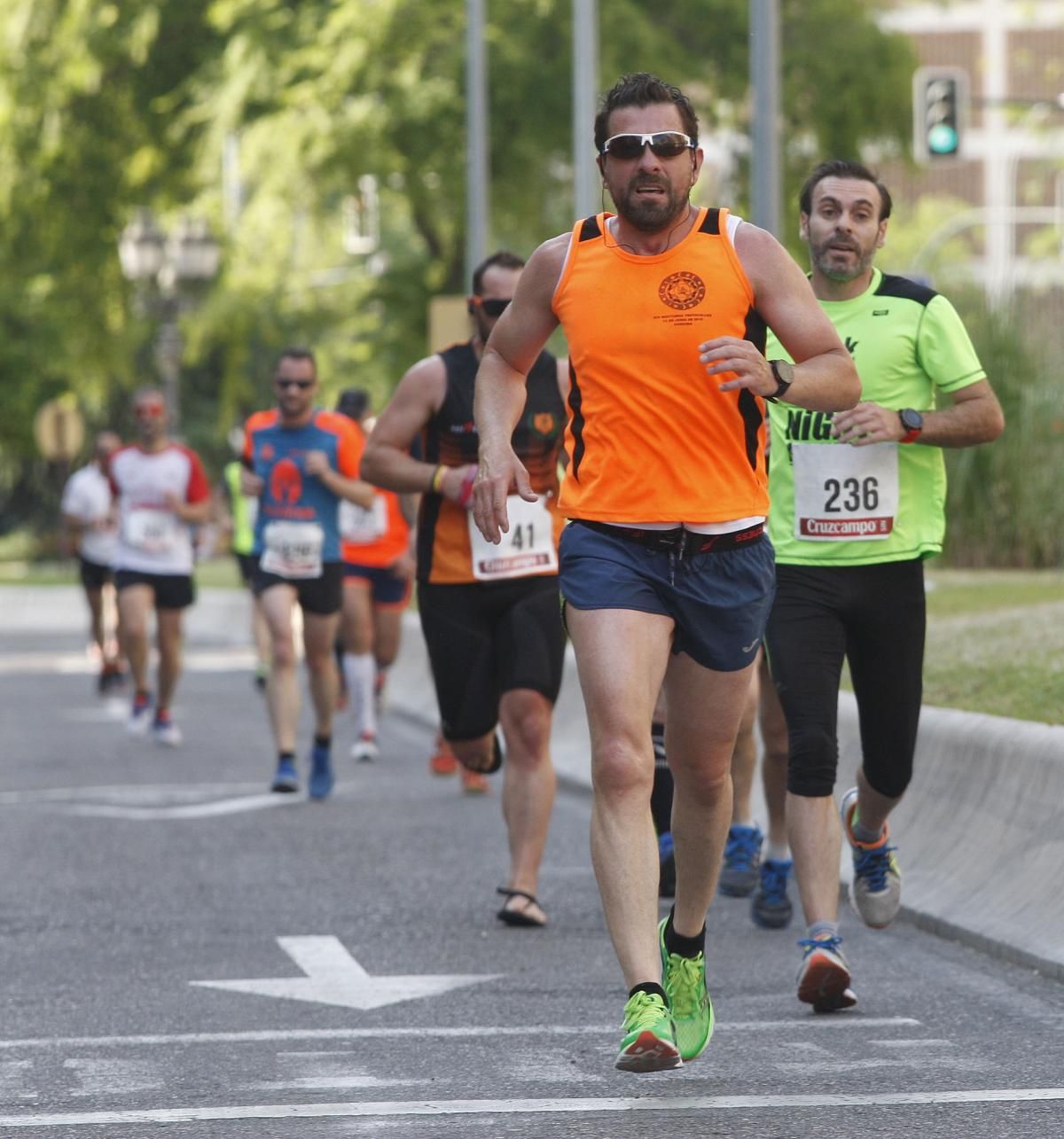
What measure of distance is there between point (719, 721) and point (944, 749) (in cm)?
302

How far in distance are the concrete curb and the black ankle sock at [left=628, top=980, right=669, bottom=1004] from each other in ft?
7.01

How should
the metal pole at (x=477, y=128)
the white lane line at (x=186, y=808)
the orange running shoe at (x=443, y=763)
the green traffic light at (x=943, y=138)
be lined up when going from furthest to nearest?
the green traffic light at (x=943, y=138), the metal pole at (x=477, y=128), the orange running shoe at (x=443, y=763), the white lane line at (x=186, y=808)

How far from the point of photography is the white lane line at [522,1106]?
5641 mm

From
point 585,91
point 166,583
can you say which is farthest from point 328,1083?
point 585,91

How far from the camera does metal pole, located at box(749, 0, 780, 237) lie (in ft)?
51.1

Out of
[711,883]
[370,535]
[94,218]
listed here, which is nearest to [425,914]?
[711,883]

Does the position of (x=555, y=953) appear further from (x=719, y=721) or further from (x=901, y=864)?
(x=719, y=721)

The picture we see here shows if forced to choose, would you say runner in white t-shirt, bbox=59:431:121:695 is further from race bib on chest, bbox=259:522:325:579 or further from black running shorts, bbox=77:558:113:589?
race bib on chest, bbox=259:522:325:579

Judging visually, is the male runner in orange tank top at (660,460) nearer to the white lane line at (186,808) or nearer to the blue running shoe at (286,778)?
the white lane line at (186,808)

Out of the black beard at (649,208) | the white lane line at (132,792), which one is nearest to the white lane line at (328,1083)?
the black beard at (649,208)

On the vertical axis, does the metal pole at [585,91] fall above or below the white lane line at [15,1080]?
above

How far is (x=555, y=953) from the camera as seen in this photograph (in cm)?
803

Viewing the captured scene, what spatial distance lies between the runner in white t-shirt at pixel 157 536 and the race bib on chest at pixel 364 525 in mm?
1325

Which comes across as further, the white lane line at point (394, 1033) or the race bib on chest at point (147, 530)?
the race bib on chest at point (147, 530)
